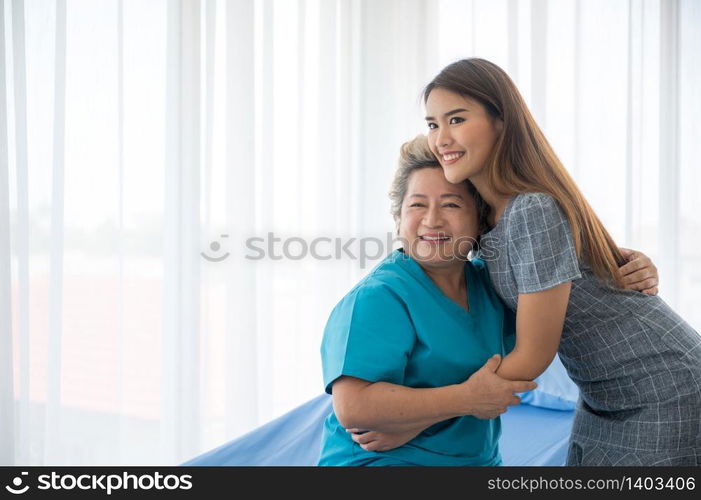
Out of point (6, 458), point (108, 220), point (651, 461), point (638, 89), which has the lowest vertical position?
point (6, 458)

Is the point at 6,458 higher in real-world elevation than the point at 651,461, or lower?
lower

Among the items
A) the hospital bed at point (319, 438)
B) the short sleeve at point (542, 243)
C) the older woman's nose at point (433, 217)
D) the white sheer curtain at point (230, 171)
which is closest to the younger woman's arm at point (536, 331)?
the short sleeve at point (542, 243)

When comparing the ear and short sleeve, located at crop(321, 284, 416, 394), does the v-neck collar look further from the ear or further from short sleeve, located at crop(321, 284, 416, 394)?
the ear

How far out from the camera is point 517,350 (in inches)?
43.7

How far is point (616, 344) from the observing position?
1.16m

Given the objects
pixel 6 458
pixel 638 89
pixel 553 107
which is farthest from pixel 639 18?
pixel 6 458

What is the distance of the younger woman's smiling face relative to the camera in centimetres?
118

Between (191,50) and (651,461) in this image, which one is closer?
(651,461)

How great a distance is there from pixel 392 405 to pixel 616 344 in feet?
1.43

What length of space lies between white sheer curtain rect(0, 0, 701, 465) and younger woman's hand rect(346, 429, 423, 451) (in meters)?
1.14

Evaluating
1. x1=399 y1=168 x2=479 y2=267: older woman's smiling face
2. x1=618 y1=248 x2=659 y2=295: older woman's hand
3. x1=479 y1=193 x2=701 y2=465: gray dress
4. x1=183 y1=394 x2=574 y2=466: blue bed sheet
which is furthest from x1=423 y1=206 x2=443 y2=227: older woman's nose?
x1=183 y1=394 x2=574 y2=466: blue bed sheet

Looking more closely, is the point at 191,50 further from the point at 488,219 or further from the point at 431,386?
the point at 431,386

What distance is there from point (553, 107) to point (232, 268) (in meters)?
1.53

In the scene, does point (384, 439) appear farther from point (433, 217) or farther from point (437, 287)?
point (433, 217)
